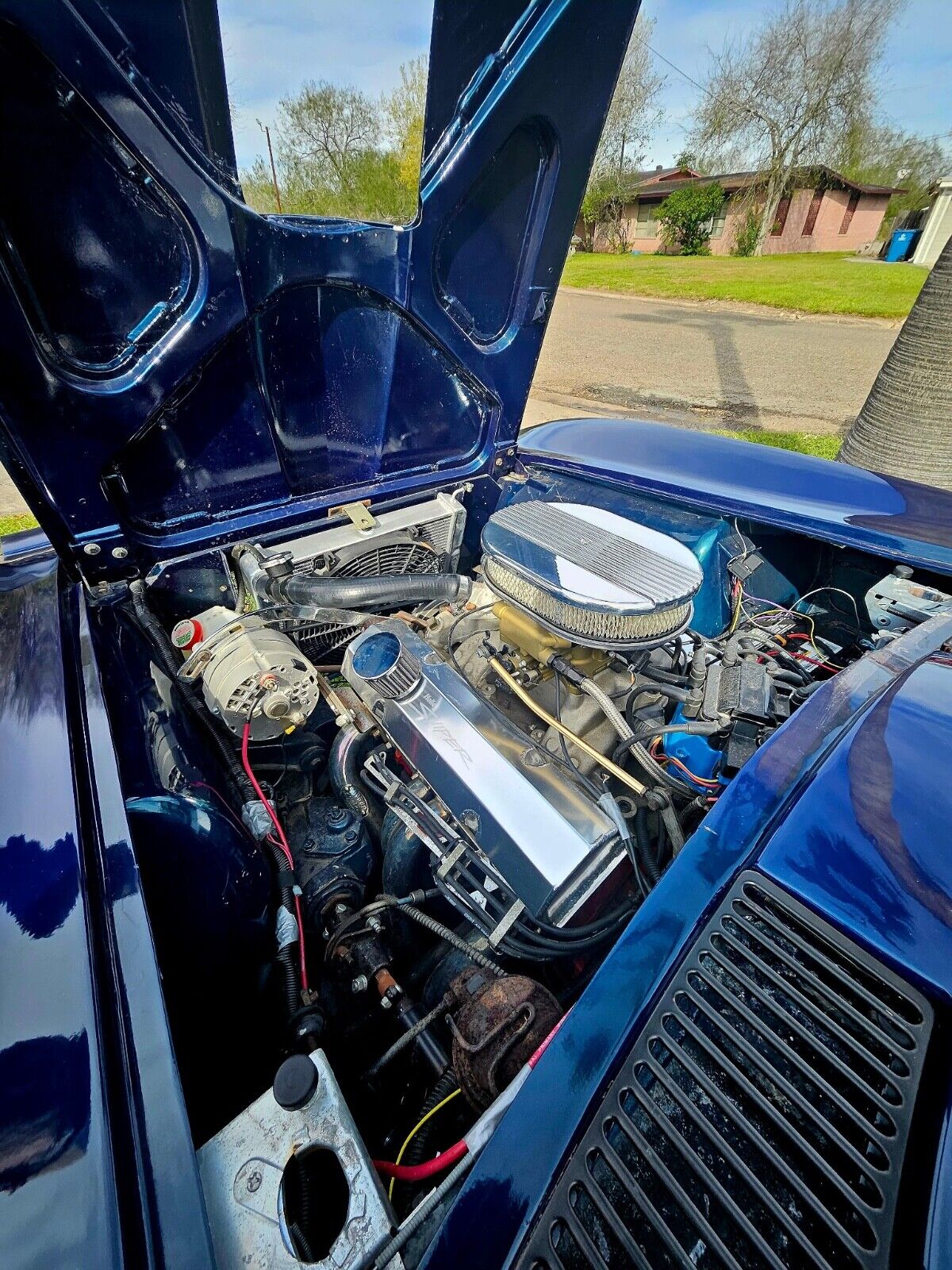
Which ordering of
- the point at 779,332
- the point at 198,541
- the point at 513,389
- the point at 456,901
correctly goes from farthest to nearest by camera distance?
the point at 779,332 → the point at 513,389 → the point at 198,541 → the point at 456,901

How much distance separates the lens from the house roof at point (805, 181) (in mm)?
25375

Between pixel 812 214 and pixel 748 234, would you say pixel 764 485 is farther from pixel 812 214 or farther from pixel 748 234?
pixel 812 214

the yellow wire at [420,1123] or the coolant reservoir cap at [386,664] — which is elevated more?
the coolant reservoir cap at [386,664]

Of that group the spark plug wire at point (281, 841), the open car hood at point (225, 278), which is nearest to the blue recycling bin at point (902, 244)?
the open car hood at point (225, 278)

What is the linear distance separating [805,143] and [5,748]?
32335 mm

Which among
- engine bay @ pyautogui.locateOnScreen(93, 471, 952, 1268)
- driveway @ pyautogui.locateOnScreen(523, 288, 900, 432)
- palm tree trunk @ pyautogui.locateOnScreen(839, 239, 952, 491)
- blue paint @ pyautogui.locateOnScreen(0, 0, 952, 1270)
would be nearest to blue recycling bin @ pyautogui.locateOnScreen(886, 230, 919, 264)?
driveway @ pyautogui.locateOnScreen(523, 288, 900, 432)

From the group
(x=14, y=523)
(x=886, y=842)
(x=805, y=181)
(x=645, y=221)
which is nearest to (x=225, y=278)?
(x=886, y=842)

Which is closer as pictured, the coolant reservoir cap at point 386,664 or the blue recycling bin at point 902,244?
the coolant reservoir cap at point 386,664

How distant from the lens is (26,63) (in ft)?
3.38

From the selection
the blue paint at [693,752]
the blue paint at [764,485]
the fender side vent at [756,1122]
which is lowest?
the blue paint at [693,752]

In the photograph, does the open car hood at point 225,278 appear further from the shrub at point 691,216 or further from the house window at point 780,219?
the house window at point 780,219

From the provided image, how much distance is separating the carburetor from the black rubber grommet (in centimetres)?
79

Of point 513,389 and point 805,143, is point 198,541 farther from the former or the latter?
Answer: point 805,143

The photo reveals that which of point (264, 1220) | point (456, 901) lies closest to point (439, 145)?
point (456, 901)
